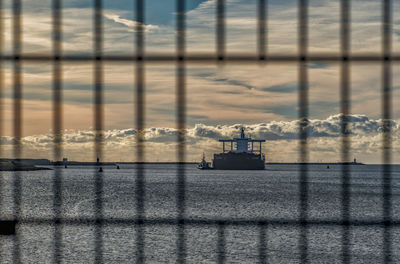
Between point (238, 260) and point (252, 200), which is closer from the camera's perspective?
point (238, 260)

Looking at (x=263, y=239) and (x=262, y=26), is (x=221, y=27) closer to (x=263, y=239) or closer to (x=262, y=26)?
(x=262, y=26)

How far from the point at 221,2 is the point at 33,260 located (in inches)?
1340

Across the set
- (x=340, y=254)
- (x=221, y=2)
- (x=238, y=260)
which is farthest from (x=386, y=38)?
(x=340, y=254)

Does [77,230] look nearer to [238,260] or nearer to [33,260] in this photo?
[33,260]

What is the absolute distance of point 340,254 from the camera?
40500mm

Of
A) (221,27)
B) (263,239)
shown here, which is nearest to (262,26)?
(221,27)

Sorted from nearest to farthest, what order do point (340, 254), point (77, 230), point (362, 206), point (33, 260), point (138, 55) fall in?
1. point (138, 55)
2. point (33, 260)
3. point (340, 254)
4. point (77, 230)
5. point (362, 206)

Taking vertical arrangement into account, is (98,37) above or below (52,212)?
above

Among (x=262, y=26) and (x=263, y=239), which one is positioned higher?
(x=262, y=26)

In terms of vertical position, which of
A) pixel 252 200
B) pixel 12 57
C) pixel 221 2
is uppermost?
pixel 221 2

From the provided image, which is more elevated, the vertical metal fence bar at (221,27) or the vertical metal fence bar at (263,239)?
the vertical metal fence bar at (221,27)

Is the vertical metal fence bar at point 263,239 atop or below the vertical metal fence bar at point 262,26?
below

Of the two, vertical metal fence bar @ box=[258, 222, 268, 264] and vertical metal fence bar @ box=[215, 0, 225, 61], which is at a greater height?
vertical metal fence bar @ box=[215, 0, 225, 61]

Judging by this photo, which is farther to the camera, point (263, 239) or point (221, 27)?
point (263, 239)
